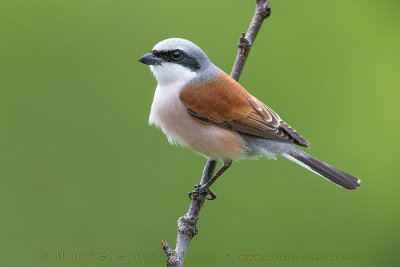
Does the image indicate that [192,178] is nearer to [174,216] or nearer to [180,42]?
[174,216]

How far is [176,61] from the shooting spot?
3.12 metres

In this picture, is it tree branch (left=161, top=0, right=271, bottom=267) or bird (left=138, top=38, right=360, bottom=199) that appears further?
bird (left=138, top=38, right=360, bottom=199)

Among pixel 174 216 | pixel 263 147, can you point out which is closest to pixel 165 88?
pixel 263 147

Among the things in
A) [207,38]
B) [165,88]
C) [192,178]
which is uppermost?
[207,38]

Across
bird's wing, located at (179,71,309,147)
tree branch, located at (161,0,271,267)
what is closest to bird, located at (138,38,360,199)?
bird's wing, located at (179,71,309,147)

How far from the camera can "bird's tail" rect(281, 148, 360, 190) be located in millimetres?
3016

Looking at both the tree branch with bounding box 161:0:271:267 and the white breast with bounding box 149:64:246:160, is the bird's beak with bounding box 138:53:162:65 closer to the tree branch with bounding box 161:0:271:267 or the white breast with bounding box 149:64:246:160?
the white breast with bounding box 149:64:246:160

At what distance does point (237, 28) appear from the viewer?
14.8ft

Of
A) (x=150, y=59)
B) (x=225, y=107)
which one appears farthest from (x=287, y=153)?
(x=150, y=59)

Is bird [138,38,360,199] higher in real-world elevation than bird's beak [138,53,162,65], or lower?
lower

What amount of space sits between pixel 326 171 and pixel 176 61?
1.11m

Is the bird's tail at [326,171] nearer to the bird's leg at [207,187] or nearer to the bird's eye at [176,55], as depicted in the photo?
the bird's leg at [207,187]

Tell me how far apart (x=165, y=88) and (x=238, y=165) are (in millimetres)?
1013

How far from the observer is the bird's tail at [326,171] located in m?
3.02
